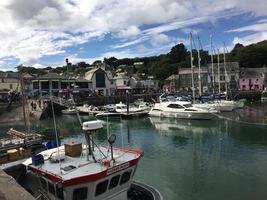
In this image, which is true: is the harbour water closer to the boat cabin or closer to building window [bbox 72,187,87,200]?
the boat cabin

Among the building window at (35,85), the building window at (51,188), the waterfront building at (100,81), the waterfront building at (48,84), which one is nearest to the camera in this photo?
the building window at (51,188)

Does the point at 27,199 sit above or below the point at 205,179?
above

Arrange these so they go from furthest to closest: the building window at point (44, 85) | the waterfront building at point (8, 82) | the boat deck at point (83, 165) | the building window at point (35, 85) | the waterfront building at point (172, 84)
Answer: the waterfront building at point (172, 84) < the waterfront building at point (8, 82) < the building window at point (44, 85) < the building window at point (35, 85) < the boat deck at point (83, 165)

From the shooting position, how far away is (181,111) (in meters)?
48.8

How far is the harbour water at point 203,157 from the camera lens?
59.7 feet

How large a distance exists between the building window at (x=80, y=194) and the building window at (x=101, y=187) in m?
0.43

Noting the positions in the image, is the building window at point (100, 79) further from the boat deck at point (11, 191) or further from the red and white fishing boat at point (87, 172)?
the boat deck at point (11, 191)

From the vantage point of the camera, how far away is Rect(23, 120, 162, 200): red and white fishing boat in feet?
36.8

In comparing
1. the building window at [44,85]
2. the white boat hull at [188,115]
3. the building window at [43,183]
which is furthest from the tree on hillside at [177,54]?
the building window at [43,183]

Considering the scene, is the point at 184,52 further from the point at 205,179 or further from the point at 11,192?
the point at 11,192

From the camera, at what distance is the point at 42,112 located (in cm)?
5838

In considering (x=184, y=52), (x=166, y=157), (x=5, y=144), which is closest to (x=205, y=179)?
(x=166, y=157)

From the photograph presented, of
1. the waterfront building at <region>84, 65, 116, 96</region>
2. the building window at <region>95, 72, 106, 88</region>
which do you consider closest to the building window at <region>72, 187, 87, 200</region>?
the waterfront building at <region>84, 65, 116, 96</region>

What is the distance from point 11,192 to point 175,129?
33.4 metres
